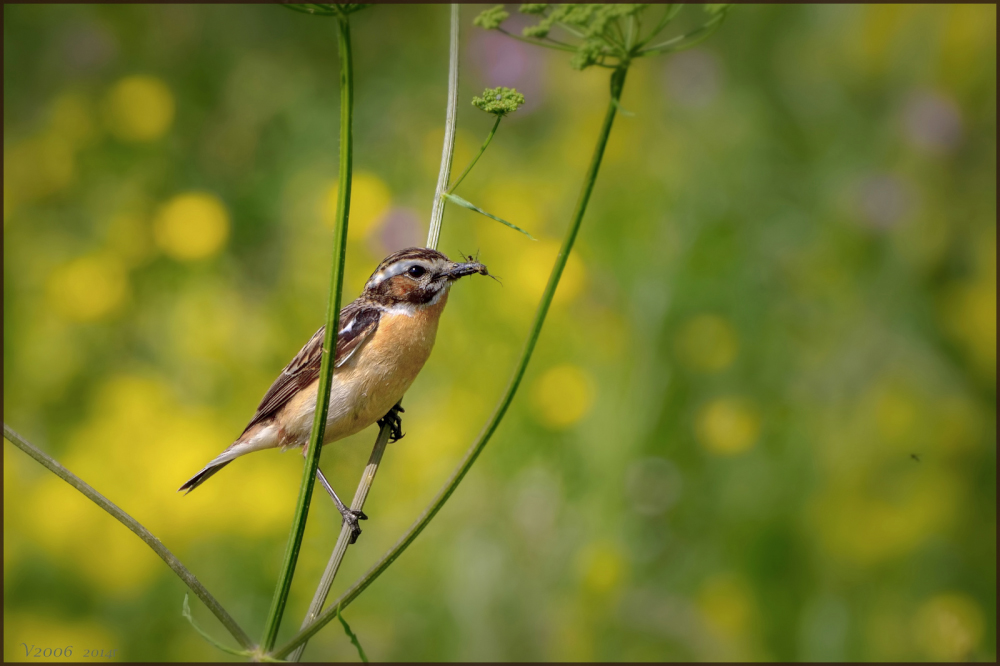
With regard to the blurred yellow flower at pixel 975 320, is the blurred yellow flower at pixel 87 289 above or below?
above

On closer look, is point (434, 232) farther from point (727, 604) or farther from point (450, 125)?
point (727, 604)

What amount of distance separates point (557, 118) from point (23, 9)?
180 inches

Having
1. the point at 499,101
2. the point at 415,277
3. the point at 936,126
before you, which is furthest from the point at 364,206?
the point at 936,126

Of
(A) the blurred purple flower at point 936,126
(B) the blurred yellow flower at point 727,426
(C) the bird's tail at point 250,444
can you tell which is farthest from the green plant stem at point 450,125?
(A) the blurred purple flower at point 936,126

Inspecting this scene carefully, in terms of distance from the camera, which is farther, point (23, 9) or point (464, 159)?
point (23, 9)

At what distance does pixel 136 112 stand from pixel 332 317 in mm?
4771

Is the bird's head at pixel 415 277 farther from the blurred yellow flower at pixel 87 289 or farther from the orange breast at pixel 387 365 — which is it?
the blurred yellow flower at pixel 87 289

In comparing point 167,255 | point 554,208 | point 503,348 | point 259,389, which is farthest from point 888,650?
point 167,255

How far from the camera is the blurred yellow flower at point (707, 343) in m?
5.21

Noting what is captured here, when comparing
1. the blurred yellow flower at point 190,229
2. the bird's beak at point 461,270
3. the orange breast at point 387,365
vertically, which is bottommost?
the blurred yellow flower at point 190,229

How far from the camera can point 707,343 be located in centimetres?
525

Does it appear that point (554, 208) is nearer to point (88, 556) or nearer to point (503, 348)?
point (503, 348)

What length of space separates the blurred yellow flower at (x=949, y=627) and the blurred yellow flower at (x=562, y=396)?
214cm

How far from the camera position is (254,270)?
19.0ft
